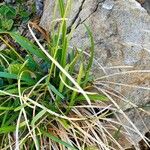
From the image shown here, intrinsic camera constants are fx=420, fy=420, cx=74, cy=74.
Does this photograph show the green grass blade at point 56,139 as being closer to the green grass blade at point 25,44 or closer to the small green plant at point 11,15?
the green grass blade at point 25,44

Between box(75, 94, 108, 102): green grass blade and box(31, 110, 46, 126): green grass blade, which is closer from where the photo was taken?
box(31, 110, 46, 126): green grass blade

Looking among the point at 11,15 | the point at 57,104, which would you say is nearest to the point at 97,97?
the point at 57,104

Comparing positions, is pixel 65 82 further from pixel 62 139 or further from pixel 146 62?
pixel 146 62

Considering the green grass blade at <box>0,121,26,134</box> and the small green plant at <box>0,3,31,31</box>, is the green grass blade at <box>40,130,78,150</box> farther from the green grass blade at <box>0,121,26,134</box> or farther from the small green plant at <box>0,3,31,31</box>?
the small green plant at <box>0,3,31,31</box>

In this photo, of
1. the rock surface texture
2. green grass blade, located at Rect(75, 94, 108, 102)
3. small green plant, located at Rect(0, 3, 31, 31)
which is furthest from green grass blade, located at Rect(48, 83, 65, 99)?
small green plant, located at Rect(0, 3, 31, 31)

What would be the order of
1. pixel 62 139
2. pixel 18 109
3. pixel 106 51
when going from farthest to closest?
pixel 106 51 < pixel 62 139 < pixel 18 109

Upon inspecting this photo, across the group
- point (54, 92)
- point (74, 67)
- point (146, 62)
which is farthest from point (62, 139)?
point (146, 62)

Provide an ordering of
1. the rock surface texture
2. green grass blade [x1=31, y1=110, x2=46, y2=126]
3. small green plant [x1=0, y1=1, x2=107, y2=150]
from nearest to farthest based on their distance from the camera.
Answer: green grass blade [x1=31, y1=110, x2=46, y2=126]
small green plant [x1=0, y1=1, x2=107, y2=150]
the rock surface texture

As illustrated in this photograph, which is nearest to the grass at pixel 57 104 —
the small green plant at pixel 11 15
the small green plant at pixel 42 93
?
the small green plant at pixel 42 93
